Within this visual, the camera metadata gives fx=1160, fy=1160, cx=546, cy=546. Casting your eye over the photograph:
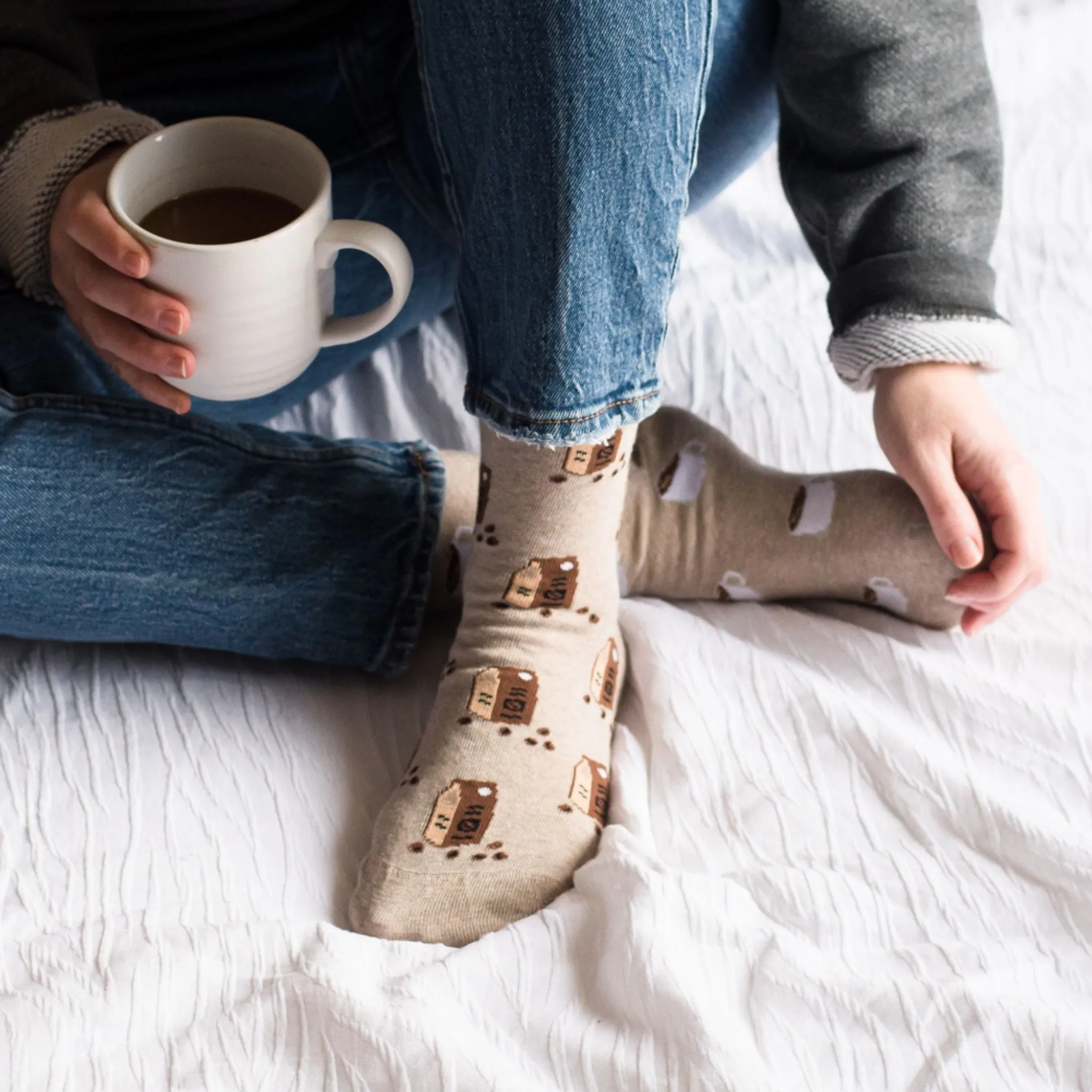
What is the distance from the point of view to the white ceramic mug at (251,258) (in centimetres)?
49

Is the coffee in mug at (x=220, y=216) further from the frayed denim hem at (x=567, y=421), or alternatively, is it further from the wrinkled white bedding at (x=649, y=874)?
the wrinkled white bedding at (x=649, y=874)

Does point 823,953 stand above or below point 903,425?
below

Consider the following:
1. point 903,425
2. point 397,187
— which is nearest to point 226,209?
point 397,187

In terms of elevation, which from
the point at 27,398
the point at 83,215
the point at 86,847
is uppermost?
the point at 83,215

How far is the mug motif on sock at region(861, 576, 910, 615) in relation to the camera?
0.67 meters

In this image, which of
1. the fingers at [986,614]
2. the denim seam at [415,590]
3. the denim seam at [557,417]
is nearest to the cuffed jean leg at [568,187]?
the denim seam at [557,417]

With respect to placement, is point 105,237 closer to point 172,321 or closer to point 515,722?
point 172,321

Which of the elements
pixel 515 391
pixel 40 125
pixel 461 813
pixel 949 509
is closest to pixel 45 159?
pixel 40 125

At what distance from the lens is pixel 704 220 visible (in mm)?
958

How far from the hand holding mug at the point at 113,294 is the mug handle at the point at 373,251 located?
0.07 m

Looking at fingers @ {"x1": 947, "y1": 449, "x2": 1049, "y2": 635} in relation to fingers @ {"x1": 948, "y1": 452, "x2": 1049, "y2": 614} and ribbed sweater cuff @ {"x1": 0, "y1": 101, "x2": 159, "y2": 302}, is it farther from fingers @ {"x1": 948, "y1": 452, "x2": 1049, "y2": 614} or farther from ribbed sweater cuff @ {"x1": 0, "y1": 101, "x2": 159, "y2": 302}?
ribbed sweater cuff @ {"x1": 0, "y1": 101, "x2": 159, "y2": 302}

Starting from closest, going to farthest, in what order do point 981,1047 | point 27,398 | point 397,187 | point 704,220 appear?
point 981,1047, point 27,398, point 397,187, point 704,220

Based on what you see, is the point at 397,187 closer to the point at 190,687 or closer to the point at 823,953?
the point at 190,687

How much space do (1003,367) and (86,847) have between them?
0.54m
